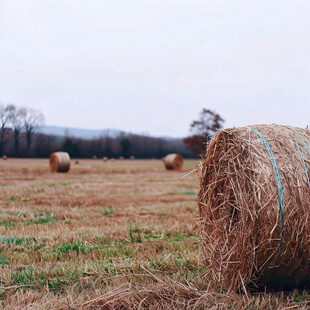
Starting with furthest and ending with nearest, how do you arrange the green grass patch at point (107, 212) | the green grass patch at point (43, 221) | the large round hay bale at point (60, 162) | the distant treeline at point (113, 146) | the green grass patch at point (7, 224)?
the distant treeline at point (113, 146), the large round hay bale at point (60, 162), the green grass patch at point (107, 212), the green grass patch at point (43, 221), the green grass patch at point (7, 224)

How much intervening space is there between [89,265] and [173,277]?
1.04m

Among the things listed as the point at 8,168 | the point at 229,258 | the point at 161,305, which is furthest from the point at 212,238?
the point at 8,168

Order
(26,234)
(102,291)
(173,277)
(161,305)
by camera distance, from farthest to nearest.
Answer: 1. (26,234)
2. (173,277)
3. (102,291)
4. (161,305)

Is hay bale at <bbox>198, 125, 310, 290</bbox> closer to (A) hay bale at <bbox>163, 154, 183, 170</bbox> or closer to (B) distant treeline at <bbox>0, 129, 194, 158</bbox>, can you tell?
(B) distant treeline at <bbox>0, 129, 194, 158</bbox>

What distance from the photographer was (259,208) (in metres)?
3.78

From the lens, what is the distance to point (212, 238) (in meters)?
4.41

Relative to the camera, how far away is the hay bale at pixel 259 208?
3738mm

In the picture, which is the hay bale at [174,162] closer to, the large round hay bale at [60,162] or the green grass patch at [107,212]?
the large round hay bale at [60,162]

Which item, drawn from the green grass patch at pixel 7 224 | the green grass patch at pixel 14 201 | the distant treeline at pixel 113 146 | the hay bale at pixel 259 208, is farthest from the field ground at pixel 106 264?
the distant treeline at pixel 113 146

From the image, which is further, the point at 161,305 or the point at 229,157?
the point at 229,157

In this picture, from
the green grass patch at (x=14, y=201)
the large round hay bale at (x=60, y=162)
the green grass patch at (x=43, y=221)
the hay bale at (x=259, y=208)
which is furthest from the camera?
the large round hay bale at (x=60, y=162)

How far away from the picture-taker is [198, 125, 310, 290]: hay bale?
3.74m

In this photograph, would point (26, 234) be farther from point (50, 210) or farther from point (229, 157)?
point (229, 157)

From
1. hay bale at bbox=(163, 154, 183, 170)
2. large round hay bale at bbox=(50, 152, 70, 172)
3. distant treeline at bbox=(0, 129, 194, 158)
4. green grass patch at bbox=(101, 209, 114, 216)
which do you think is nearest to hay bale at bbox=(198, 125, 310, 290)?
green grass patch at bbox=(101, 209, 114, 216)
